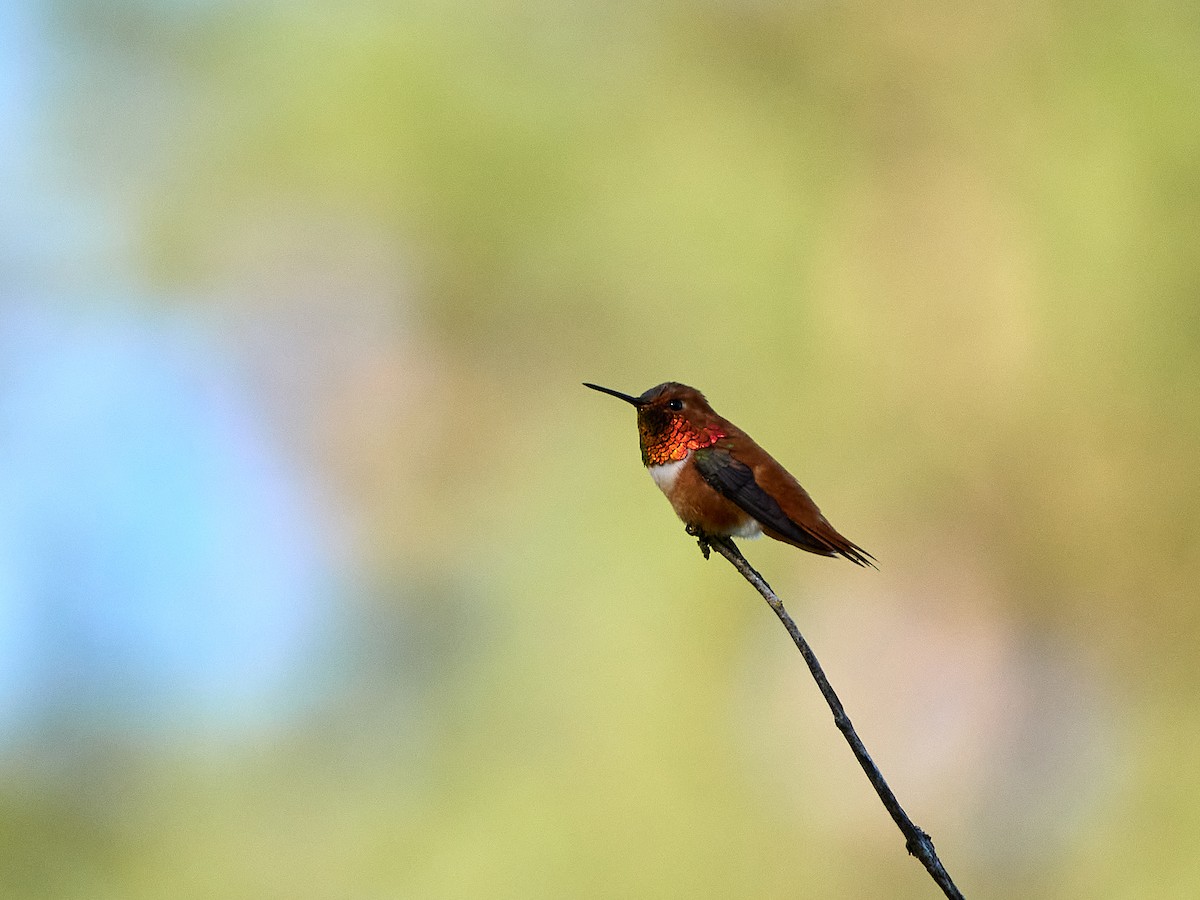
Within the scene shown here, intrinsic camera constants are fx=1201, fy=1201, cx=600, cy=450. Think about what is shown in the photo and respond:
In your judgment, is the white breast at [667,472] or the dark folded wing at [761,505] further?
the white breast at [667,472]

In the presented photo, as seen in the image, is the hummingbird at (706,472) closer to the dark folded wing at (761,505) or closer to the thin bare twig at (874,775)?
the dark folded wing at (761,505)

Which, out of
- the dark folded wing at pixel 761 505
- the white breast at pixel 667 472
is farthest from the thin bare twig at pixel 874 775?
the white breast at pixel 667 472

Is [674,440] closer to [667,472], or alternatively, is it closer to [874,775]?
[667,472]

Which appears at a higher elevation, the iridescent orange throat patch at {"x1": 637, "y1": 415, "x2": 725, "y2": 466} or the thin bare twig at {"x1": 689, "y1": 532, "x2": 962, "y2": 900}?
the iridescent orange throat patch at {"x1": 637, "y1": 415, "x2": 725, "y2": 466}

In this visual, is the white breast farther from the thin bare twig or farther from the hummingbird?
the thin bare twig

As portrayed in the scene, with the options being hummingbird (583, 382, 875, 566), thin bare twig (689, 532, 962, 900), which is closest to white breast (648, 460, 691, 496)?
hummingbird (583, 382, 875, 566)

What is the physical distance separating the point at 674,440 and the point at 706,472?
0.07 meters

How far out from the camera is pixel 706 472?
68.6 inches

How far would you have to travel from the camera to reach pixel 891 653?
7.15m

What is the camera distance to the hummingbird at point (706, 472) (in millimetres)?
1721

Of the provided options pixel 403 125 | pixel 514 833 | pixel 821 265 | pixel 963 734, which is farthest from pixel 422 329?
pixel 963 734

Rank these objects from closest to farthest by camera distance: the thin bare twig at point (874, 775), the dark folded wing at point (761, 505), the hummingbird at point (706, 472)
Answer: the thin bare twig at point (874, 775) < the dark folded wing at point (761, 505) < the hummingbird at point (706, 472)

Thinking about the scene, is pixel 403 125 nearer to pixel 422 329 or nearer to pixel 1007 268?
pixel 422 329

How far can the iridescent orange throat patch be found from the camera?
176cm
